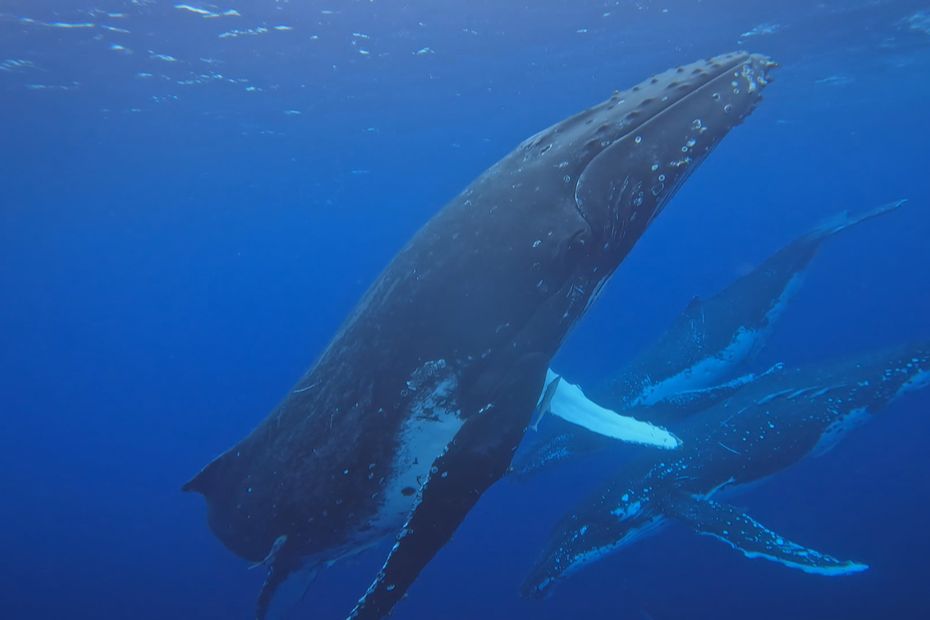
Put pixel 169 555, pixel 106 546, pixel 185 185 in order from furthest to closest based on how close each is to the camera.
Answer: pixel 185 185 → pixel 106 546 → pixel 169 555

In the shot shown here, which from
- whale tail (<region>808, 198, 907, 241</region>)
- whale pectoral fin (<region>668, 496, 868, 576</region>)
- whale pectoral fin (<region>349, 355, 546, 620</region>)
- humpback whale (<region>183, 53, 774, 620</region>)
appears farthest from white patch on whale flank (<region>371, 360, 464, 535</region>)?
whale tail (<region>808, 198, 907, 241</region>)

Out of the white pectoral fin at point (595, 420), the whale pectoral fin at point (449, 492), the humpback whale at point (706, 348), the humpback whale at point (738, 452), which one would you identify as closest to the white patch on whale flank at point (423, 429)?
the whale pectoral fin at point (449, 492)

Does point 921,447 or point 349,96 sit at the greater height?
point 349,96

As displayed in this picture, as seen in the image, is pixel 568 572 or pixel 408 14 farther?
pixel 408 14

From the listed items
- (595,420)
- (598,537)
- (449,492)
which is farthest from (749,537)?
(449,492)

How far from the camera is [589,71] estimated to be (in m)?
29.1

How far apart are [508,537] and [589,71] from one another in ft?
74.5

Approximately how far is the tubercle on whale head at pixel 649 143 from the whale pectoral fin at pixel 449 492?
1.58 m

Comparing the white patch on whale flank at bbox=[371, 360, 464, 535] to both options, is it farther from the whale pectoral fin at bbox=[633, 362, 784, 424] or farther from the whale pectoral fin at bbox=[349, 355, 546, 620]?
the whale pectoral fin at bbox=[633, 362, 784, 424]

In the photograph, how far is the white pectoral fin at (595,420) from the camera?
584 centimetres

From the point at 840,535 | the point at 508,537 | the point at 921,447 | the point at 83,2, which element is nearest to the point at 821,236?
the point at 840,535

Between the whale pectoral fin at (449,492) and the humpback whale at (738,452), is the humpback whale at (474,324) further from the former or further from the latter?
the humpback whale at (738,452)

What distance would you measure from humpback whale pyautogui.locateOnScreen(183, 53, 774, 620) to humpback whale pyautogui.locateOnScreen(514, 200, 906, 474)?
8733 millimetres

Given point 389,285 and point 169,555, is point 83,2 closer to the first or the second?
point 389,285
